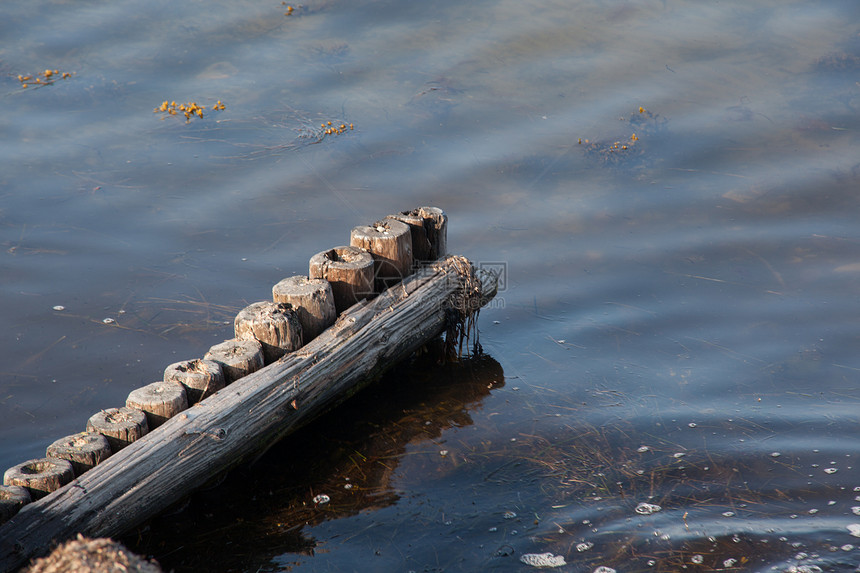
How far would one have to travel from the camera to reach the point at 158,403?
4207mm

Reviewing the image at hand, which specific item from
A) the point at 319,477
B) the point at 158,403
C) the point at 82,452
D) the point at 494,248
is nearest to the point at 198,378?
the point at 158,403

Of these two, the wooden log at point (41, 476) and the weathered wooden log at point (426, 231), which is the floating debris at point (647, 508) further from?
the wooden log at point (41, 476)

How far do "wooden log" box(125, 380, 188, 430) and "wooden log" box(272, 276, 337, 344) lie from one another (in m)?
0.98

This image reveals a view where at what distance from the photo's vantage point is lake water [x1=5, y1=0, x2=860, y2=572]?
4.64m

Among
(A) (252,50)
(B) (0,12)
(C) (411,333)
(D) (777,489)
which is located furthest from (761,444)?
(B) (0,12)

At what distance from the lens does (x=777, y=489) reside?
15.9 ft

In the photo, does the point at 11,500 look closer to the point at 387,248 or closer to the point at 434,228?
the point at 387,248

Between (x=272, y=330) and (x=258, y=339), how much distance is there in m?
0.12

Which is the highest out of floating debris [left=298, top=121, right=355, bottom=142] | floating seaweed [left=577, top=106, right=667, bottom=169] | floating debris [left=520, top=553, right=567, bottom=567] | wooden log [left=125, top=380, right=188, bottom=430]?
floating debris [left=298, top=121, right=355, bottom=142]

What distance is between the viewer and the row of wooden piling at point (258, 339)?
382 cm

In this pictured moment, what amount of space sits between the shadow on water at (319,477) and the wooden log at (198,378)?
26.9 inches

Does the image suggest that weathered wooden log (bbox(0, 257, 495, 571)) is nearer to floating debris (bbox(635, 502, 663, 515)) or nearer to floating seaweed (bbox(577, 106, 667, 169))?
floating debris (bbox(635, 502, 663, 515))

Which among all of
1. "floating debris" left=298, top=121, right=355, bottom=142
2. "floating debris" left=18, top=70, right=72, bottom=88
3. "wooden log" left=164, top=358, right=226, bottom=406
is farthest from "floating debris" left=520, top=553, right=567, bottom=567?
"floating debris" left=18, top=70, right=72, bottom=88

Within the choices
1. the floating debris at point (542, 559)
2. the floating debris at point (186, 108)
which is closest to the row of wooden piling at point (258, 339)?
the floating debris at point (542, 559)
